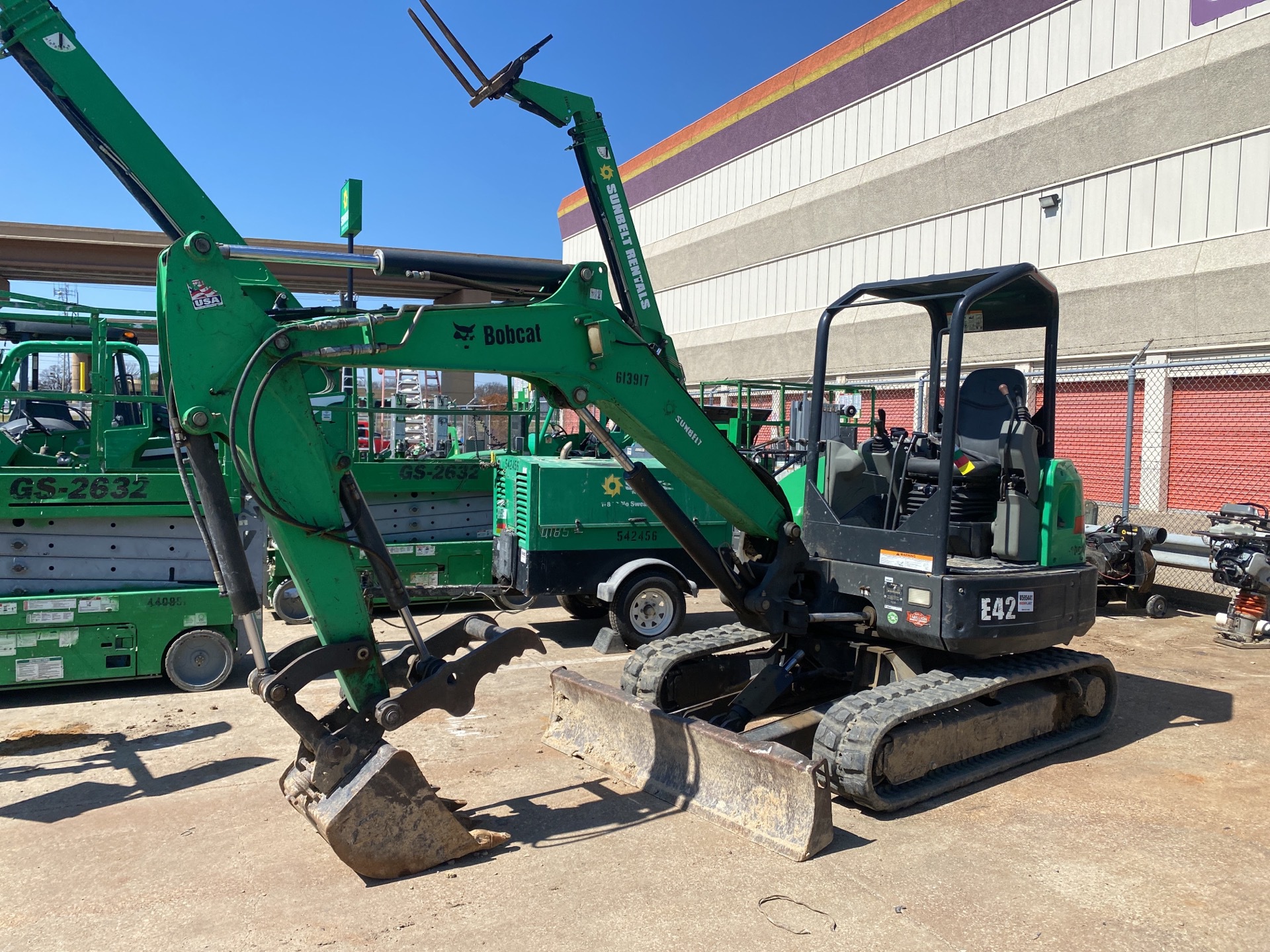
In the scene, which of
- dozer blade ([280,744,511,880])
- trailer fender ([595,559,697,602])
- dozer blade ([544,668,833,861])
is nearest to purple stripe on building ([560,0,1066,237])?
trailer fender ([595,559,697,602])

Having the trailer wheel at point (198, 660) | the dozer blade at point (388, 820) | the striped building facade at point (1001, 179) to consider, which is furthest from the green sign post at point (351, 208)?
the striped building facade at point (1001, 179)

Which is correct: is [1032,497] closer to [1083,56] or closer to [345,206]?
[345,206]

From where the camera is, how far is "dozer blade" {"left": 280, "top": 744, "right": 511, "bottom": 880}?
4.11m

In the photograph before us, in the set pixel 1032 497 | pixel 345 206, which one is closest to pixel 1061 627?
pixel 1032 497

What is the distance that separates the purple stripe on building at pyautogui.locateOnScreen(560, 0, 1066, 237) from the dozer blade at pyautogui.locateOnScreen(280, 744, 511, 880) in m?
16.8

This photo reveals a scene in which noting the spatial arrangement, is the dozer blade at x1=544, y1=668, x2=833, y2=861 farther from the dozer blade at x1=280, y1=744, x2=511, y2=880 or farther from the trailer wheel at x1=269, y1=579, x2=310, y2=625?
the trailer wheel at x1=269, y1=579, x2=310, y2=625

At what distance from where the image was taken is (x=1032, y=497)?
19.6 feet

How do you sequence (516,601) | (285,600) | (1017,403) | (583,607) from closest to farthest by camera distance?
(1017,403) < (516,601) < (285,600) < (583,607)

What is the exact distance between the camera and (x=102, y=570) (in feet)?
25.0

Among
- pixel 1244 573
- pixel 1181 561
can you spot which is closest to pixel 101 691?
pixel 1244 573

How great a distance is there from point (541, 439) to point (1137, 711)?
7.19m

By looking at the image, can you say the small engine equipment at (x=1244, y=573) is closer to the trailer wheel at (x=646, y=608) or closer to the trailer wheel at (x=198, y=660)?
the trailer wheel at (x=646, y=608)

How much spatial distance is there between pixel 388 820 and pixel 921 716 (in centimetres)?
Answer: 291

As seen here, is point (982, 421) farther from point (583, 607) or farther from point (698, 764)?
point (583, 607)
